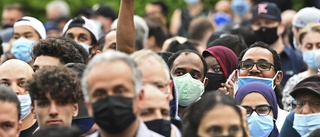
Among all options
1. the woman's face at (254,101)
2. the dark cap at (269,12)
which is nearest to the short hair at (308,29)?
the dark cap at (269,12)

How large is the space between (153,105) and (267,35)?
689 centimetres

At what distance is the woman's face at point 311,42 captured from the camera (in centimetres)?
1387

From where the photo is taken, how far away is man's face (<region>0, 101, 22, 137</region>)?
9555 millimetres

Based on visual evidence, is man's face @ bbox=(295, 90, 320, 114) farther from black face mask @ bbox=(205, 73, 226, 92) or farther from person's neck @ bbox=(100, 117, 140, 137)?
person's neck @ bbox=(100, 117, 140, 137)

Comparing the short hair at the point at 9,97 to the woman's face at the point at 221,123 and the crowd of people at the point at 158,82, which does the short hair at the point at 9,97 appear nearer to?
the crowd of people at the point at 158,82

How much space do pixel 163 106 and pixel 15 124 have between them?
1502 mm

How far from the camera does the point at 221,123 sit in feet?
27.0

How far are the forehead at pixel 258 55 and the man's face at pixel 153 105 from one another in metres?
3.48

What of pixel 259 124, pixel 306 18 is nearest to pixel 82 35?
pixel 306 18

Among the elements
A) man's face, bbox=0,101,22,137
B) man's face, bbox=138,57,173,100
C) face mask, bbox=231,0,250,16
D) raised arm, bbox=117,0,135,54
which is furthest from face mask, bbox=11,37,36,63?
face mask, bbox=231,0,250,16

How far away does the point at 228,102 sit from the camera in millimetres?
8484

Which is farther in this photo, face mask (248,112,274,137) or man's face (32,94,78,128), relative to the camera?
face mask (248,112,274,137)

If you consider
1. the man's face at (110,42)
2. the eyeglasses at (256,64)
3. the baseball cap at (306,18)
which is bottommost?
the eyeglasses at (256,64)

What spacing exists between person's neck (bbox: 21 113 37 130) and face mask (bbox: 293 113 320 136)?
2.53 meters
